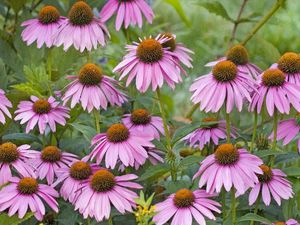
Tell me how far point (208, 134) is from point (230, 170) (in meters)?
0.34

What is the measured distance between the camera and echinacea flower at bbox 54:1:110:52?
202 centimetres

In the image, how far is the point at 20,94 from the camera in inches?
81.2

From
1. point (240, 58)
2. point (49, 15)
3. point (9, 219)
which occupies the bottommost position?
point (9, 219)

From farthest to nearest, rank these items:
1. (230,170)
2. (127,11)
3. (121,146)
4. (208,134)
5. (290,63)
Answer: (127,11)
(208,134)
(290,63)
(121,146)
(230,170)

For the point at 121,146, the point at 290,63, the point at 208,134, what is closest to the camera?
the point at 121,146

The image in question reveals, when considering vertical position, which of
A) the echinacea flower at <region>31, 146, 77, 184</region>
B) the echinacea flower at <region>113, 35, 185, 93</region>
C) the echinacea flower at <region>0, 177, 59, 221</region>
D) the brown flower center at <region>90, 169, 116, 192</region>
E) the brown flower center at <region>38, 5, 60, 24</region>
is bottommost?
the echinacea flower at <region>0, 177, 59, 221</region>

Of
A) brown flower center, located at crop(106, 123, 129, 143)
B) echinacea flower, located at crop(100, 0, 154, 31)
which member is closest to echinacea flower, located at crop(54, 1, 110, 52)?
echinacea flower, located at crop(100, 0, 154, 31)

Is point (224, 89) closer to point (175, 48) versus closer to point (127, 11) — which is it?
point (175, 48)

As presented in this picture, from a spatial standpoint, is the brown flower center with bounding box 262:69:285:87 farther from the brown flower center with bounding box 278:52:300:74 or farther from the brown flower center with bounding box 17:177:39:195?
the brown flower center with bounding box 17:177:39:195

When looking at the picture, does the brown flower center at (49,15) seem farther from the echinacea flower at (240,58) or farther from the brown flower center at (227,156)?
the brown flower center at (227,156)

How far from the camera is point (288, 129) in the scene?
1876 millimetres

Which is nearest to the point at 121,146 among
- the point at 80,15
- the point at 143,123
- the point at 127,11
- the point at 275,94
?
the point at 143,123

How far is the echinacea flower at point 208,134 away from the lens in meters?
1.96

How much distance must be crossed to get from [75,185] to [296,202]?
1.73 ft
